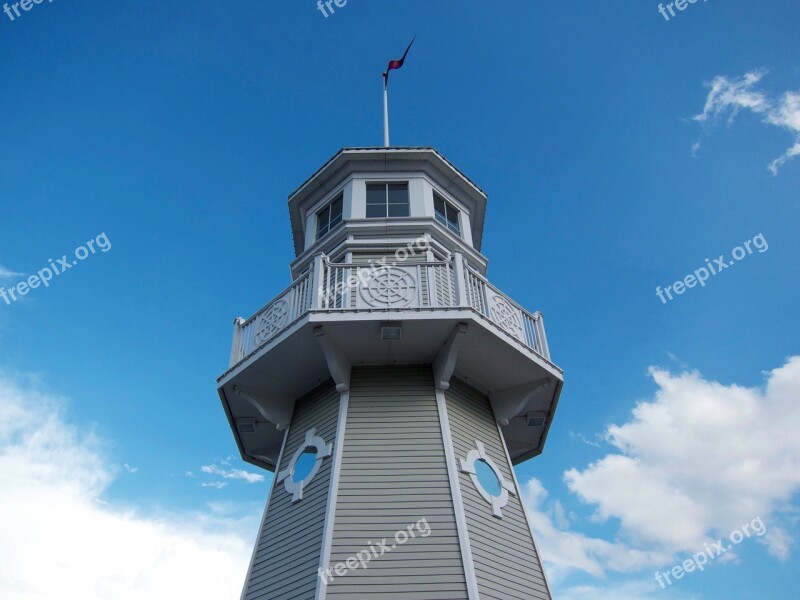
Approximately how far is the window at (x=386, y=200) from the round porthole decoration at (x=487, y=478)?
549 centimetres

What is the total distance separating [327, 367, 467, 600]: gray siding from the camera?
802cm

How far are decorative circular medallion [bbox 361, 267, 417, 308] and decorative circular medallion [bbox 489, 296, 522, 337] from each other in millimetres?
1627

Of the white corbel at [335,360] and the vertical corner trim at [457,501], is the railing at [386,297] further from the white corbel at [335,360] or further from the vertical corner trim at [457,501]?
the vertical corner trim at [457,501]

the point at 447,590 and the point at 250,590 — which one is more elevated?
the point at 250,590

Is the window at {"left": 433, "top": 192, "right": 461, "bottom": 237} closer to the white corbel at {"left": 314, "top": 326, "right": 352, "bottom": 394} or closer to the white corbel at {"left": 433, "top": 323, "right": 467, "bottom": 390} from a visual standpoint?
the white corbel at {"left": 433, "top": 323, "right": 467, "bottom": 390}

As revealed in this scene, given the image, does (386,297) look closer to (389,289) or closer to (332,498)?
(389,289)

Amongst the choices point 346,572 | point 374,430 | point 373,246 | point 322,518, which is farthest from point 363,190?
point 346,572

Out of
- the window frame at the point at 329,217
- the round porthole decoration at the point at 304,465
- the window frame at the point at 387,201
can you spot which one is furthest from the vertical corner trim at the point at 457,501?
the window frame at the point at 329,217

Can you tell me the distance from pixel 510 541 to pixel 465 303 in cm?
379

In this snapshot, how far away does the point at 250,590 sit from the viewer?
9102 millimetres

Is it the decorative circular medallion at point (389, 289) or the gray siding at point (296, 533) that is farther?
the decorative circular medallion at point (389, 289)

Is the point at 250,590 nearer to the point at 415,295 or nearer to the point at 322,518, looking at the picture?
the point at 322,518

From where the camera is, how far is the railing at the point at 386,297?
9.82 meters

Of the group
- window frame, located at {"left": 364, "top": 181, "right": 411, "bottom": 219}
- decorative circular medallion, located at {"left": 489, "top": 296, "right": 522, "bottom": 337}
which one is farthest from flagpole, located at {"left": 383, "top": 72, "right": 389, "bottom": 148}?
decorative circular medallion, located at {"left": 489, "top": 296, "right": 522, "bottom": 337}
